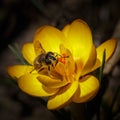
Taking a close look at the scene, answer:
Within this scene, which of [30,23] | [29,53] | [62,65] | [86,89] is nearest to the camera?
[86,89]

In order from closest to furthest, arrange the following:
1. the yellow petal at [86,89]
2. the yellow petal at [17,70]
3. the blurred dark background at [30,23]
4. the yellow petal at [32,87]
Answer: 1. the yellow petal at [86,89]
2. the yellow petal at [32,87]
3. the yellow petal at [17,70]
4. the blurred dark background at [30,23]

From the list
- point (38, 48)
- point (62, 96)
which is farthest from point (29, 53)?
point (62, 96)

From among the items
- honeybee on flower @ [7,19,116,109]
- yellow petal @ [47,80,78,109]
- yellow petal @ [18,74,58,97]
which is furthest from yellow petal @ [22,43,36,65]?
yellow petal @ [47,80,78,109]

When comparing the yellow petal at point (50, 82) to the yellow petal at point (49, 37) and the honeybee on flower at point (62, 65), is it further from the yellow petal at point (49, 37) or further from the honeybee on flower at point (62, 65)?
the yellow petal at point (49, 37)

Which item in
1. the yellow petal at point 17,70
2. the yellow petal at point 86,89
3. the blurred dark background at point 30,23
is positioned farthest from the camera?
the blurred dark background at point 30,23

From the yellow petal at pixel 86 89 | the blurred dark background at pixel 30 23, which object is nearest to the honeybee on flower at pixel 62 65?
the yellow petal at pixel 86 89

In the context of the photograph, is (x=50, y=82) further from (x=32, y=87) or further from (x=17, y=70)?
(x=17, y=70)

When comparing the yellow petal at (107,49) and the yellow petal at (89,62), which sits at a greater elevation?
the yellow petal at (89,62)

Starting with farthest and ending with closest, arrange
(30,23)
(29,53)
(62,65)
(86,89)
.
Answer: (30,23), (29,53), (62,65), (86,89)
